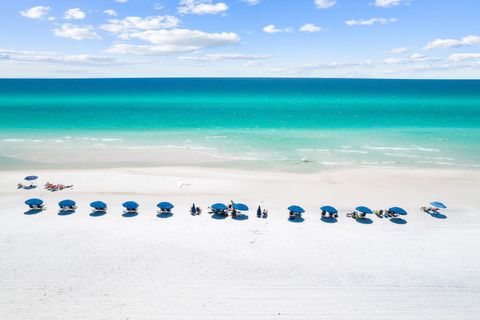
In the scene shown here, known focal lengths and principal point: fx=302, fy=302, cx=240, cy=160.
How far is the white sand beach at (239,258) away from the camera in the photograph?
1256cm

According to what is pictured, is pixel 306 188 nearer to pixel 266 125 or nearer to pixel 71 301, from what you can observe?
pixel 71 301

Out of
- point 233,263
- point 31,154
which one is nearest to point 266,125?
point 31,154

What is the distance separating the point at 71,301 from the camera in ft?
41.7

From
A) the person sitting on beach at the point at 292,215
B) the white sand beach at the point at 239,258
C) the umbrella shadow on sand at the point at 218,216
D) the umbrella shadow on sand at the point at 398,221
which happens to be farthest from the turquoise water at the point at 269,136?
the umbrella shadow on sand at the point at 218,216

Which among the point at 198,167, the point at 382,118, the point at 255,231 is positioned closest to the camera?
the point at 255,231

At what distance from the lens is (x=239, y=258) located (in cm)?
1580

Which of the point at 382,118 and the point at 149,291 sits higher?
the point at 382,118

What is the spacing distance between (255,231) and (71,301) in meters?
10.2

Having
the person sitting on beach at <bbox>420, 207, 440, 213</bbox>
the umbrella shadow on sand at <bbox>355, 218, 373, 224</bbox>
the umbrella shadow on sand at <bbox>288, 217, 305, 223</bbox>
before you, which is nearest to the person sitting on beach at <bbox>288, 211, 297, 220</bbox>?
the umbrella shadow on sand at <bbox>288, 217, 305, 223</bbox>

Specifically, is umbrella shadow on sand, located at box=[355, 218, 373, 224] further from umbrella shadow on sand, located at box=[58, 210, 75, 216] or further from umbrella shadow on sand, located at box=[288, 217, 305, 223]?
umbrella shadow on sand, located at box=[58, 210, 75, 216]

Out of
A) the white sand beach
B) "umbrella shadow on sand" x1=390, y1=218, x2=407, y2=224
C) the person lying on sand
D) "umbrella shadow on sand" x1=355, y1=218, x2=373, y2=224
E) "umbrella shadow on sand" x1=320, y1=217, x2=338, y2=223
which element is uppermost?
the person lying on sand

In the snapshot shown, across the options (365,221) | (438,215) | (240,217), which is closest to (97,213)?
(240,217)

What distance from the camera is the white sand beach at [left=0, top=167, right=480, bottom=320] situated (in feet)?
41.2

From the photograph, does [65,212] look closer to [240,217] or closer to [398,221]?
[240,217]
